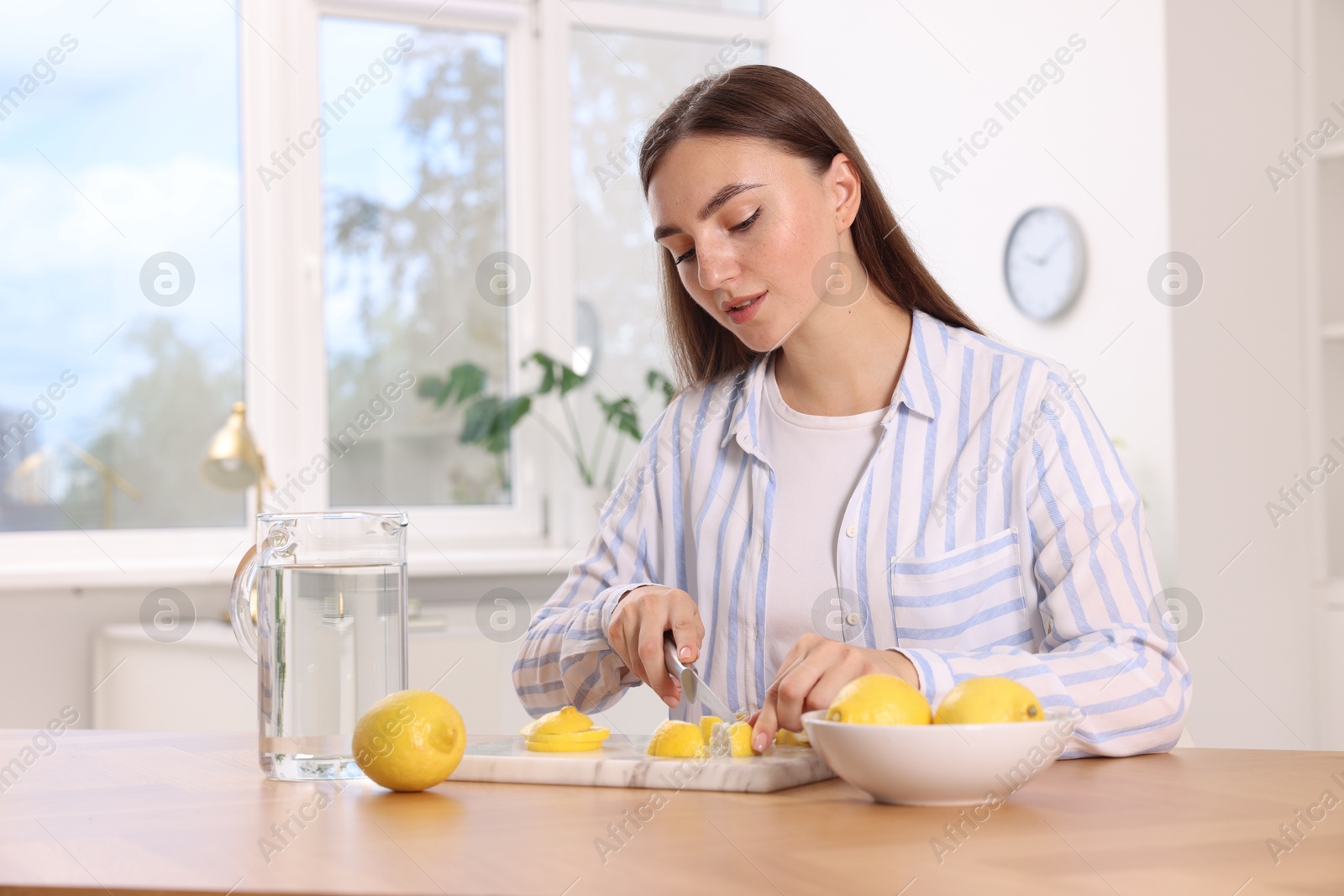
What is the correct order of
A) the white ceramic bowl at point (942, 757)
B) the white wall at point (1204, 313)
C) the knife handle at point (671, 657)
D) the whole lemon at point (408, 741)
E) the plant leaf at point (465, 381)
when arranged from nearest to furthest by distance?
1. the white ceramic bowl at point (942, 757)
2. the whole lemon at point (408, 741)
3. the knife handle at point (671, 657)
4. the white wall at point (1204, 313)
5. the plant leaf at point (465, 381)

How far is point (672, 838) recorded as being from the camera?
79 centimetres

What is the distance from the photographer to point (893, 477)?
4.84 ft

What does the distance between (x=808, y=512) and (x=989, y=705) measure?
67 centimetres

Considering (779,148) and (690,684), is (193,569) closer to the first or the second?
(779,148)

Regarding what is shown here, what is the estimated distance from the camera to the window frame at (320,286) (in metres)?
3.50

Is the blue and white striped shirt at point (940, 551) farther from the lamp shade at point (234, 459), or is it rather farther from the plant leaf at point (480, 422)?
the plant leaf at point (480, 422)

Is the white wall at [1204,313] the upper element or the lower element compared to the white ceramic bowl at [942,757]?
upper

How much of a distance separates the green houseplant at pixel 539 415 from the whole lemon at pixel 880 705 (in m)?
2.72

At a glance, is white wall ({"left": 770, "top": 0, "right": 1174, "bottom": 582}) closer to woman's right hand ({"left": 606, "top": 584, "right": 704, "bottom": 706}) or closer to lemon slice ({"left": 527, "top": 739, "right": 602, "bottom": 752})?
woman's right hand ({"left": 606, "top": 584, "right": 704, "bottom": 706})

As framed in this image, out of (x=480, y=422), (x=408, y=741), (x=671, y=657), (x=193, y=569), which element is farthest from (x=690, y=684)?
(x=480, y=422)

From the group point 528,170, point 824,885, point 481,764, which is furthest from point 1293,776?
point 528,170

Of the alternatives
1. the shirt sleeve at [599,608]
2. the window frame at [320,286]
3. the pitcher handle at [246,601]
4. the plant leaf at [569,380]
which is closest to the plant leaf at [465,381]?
→ the window frame at [320,286]

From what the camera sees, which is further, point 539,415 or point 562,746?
point 539,415

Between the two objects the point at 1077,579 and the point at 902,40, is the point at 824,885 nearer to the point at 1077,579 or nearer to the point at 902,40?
the point at 1077,579
